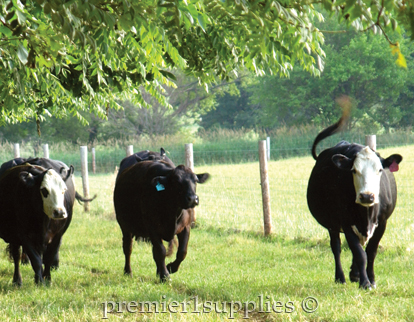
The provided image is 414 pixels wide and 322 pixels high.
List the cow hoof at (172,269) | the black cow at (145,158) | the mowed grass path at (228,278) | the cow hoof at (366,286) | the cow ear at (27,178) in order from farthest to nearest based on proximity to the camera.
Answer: the black cow at (145,158) < the cow hoof at (172,269) < the cow ear at (27,178) < the cow hoof at (366,286) < the mowed grass path at (228,278)

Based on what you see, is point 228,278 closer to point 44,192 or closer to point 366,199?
point 366,199

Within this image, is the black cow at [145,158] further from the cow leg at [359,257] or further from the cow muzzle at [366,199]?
the cow muzzle at [366,199]

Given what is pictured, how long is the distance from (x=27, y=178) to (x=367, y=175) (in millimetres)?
4095

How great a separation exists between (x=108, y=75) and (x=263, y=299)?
3.72 metres

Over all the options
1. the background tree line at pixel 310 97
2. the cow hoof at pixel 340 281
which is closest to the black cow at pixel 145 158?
the cow hoof at pixel 340 281

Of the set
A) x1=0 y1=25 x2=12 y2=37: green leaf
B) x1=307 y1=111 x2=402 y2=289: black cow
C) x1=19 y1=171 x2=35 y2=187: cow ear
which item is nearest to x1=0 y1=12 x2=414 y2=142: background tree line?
x1=19 y1=171 x2=35 y2=187: cow ear

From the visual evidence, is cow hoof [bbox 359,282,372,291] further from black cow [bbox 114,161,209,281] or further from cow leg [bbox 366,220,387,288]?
black cow [bbox 114,161,209,281]

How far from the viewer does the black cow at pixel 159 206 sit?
6516mm

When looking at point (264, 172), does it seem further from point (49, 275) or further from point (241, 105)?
point (241, 105)

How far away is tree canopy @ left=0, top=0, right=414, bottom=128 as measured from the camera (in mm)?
3197

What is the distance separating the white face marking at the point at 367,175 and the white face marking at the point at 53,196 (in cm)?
339

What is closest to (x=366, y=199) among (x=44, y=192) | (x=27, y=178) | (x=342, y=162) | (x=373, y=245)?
(x=342, y=162)

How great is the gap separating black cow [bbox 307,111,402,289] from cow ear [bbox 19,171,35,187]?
360 cm

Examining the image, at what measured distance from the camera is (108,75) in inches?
288
